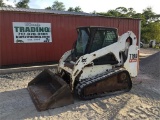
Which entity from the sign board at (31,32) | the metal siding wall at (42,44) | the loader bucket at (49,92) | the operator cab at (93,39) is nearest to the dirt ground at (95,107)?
the loader bucket at (49,92)

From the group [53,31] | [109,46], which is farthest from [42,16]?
[109,46]

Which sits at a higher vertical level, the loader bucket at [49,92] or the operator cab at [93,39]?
the operator cab at [93,39]

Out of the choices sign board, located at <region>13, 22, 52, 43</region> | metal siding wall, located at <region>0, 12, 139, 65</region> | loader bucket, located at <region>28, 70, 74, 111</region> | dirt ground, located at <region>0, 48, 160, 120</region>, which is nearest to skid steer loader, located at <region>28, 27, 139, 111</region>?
loader bucket, located at <region>28, 70, 74, 111</region>

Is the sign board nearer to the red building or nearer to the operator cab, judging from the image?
the red building

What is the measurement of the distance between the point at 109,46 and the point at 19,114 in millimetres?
3017

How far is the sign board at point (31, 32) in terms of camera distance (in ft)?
31.4

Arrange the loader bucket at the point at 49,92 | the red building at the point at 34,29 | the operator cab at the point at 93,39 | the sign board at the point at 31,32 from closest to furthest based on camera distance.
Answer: the loader bucket at the point at 49,92
the operator cab at the point at 93,39
the red building at the point at 34,29
the sign board at the point at 31,32

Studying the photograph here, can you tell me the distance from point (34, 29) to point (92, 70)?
5530mm

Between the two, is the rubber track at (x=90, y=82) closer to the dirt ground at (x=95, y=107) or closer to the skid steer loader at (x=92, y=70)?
the skid steer loader at (x=92, y=70)

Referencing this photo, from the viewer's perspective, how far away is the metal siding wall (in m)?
9.41

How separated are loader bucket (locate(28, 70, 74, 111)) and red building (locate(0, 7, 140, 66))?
13.1 feet

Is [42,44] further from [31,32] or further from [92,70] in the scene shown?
[92,70]

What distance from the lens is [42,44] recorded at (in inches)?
402

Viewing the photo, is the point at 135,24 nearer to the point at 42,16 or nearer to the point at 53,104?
the point at 42,16
